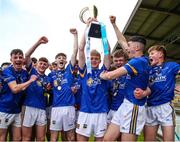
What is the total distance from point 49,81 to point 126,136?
225 cm

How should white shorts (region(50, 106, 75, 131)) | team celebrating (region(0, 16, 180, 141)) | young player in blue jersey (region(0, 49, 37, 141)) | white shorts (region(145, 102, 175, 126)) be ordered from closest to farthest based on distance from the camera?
team celebrating (region(0, 16, 180, 141)) < white shorts (region(145, 102, 175, 126)) < young player in blue jersey (region(0, 49, 37, 141)) < white shorts (region(50, 106, 75, 131))

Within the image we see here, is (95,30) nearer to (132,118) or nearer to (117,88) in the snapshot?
(117,88)

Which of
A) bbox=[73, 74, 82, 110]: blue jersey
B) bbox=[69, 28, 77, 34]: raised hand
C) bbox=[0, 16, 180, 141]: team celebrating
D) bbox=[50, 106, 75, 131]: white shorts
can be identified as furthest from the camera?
bbox=[73, 74, 82, 110]: blue jersey

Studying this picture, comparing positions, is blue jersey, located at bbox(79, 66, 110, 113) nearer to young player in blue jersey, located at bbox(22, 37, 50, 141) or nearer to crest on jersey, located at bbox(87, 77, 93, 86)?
crest on jersey, located at bbox(87, 77, 93, 86)

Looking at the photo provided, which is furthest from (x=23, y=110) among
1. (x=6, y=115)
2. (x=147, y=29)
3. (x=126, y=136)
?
(x=147, y=29)

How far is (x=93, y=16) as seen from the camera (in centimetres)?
498

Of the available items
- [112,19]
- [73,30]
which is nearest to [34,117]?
[73,30]

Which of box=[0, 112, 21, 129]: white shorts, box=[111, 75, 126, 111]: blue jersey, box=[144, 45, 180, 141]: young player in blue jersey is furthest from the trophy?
box=[0, 112, 21, 129]: white shorts

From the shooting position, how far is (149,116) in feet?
16.1

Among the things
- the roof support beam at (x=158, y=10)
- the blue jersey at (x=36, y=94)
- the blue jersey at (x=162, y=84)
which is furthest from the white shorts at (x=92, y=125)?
the roof support beam at (x=158, y=10)

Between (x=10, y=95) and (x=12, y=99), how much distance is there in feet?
0.26

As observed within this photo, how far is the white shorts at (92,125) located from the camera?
15.9 feet

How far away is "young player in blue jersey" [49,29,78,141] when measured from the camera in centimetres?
565

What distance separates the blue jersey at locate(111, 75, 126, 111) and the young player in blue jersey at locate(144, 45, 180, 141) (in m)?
0.48
